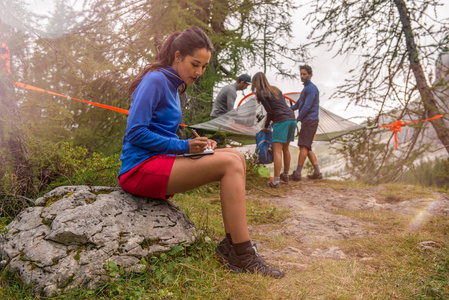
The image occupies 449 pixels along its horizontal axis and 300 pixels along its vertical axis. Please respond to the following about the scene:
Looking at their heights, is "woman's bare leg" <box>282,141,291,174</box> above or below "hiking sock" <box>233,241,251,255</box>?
above

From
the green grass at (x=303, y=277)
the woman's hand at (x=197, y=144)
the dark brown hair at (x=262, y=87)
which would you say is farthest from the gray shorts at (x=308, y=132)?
the woman's hand at (x=197, y=144)

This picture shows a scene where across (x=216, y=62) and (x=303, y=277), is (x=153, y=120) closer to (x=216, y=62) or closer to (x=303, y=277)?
(x=303, y=277)

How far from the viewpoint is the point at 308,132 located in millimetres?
7309

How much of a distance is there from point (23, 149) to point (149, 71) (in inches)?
76.7

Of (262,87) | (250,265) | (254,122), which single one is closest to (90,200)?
(250,265)

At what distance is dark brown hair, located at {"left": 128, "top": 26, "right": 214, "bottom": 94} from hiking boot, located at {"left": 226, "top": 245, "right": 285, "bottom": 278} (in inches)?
62.4

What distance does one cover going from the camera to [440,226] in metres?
3.89

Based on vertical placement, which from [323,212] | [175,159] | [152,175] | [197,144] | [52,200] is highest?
[197,144]

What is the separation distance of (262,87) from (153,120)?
423 cm

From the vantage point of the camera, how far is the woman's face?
8.50 ft

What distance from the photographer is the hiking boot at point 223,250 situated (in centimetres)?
258

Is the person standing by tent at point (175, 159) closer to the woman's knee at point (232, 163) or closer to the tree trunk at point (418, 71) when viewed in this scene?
the woman's knee at point (232, 163)

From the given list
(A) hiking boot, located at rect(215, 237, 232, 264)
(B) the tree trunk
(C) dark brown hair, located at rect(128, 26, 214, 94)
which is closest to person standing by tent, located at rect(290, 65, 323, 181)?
(B) the tree trunk

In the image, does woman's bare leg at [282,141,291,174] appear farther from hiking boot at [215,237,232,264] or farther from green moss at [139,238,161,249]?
green moss at [139,238,161,249]
